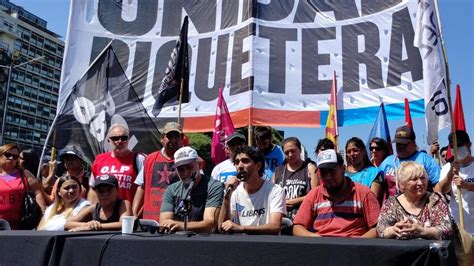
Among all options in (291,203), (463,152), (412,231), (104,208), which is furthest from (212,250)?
(463,152)

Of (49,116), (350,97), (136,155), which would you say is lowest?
(136,155)

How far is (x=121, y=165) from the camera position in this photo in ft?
14.7

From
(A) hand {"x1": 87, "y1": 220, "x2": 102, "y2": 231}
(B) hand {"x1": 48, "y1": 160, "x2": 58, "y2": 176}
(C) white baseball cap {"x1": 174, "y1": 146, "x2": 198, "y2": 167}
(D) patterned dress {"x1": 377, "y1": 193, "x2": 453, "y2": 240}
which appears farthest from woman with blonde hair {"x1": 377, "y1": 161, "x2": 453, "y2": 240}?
(B) hand {"x1": 48, "y1": 160, "x2": 58, "y2": 176}

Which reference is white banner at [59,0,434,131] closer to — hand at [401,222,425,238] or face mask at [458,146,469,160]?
face mask at [458,146,469,160]

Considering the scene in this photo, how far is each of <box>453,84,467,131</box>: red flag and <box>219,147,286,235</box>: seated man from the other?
2683mm

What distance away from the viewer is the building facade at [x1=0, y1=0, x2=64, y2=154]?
232 ft

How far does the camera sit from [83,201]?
4.18m

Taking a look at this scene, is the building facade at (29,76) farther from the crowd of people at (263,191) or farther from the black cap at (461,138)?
the black cap at (461,138)

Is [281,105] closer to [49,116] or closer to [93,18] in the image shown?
[93,18]

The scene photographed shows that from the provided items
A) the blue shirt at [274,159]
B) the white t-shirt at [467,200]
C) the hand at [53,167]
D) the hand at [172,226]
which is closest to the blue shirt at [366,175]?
the white t-shirt at [467,200]

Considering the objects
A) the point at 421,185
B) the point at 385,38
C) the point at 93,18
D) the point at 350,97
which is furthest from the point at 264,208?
the point at 93,18

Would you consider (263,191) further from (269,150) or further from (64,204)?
(64,204)

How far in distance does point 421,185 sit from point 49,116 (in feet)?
285

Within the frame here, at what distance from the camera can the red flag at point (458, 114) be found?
5.13 metres
